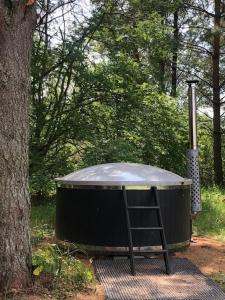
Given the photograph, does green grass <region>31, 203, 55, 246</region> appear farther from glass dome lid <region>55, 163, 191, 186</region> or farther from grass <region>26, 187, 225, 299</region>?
glass dome lid <region>55, 163, 191, 186</region>

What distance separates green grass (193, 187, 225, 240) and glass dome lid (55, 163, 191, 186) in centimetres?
190

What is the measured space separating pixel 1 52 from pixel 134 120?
26.2 feet

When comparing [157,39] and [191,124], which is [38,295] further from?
[157,39]

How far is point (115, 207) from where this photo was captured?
662cm

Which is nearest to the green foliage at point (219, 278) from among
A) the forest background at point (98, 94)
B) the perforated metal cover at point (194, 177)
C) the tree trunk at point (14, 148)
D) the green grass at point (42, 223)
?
the tree trunk at point (14, 148)

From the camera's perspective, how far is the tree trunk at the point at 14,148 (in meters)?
4.77

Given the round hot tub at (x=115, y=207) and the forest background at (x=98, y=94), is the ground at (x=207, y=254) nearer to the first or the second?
the round hot tub at (x=115, y=207)

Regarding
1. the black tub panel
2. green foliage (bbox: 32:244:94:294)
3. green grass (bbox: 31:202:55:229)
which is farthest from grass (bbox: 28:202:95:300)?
green grass (bbox: 31:202:55:229)

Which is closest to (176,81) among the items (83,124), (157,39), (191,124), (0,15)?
(157,39)

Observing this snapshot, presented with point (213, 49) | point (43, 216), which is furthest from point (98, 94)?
point (213, 49)

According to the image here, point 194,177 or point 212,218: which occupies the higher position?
point 194,177

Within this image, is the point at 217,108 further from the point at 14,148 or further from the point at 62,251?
the point at 14,148

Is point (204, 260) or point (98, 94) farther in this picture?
point (98, 94)

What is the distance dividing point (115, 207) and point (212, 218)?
395 centimetres
